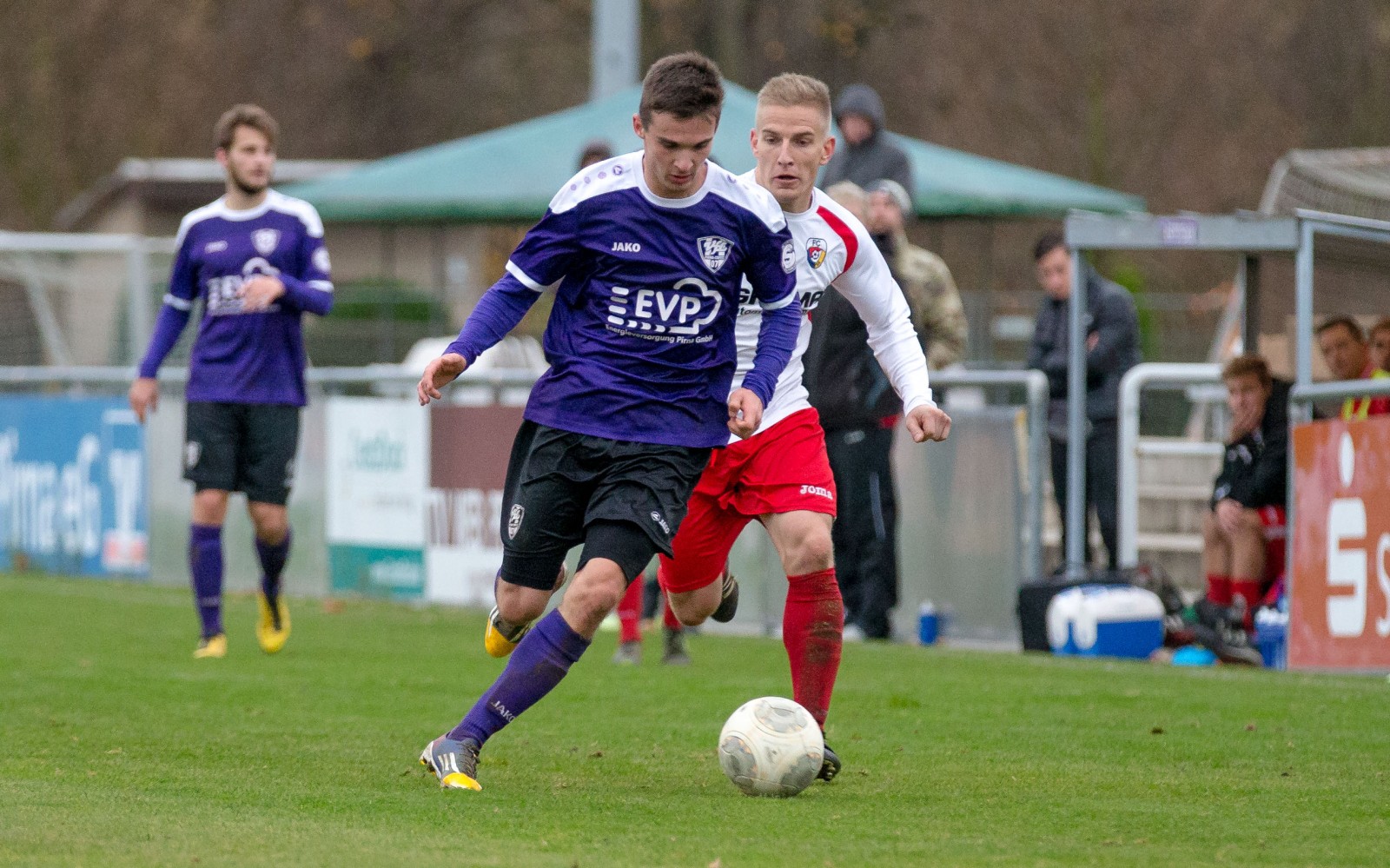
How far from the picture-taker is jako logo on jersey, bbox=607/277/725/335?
234 inches

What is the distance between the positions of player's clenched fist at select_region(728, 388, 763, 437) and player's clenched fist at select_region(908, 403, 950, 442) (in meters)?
0.51

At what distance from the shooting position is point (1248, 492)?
34.7 ft

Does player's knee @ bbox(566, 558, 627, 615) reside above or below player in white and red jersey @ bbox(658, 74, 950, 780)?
below

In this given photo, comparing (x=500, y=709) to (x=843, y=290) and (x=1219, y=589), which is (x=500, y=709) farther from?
(x=1219, y=589)

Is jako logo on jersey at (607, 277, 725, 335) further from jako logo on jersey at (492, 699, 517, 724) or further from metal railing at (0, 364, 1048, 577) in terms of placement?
metal railing at (0, 364, 1048, 577)

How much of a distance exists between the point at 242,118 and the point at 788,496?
452cm

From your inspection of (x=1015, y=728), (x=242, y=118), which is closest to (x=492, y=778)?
(x=1015, y=728)

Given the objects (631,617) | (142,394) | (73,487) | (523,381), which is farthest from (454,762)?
(73,487)

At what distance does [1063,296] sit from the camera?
1251 centimetres

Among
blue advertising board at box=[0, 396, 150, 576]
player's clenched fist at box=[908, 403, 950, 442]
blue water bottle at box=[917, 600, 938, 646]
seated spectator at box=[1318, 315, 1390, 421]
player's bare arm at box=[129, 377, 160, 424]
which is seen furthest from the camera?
blue advertising board at box=[0, 396, 150, 576]

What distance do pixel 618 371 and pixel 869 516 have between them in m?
5.43

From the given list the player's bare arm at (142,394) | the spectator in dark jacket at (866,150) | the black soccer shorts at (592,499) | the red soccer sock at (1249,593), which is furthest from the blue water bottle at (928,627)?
the black soccer shorts at (592,499)

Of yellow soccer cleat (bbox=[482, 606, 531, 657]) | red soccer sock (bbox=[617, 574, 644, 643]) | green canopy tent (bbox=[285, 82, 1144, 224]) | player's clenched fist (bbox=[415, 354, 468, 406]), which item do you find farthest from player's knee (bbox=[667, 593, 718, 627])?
green canopy tent (bbox=[285, 82, 1144, 224])

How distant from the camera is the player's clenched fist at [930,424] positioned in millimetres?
6066
